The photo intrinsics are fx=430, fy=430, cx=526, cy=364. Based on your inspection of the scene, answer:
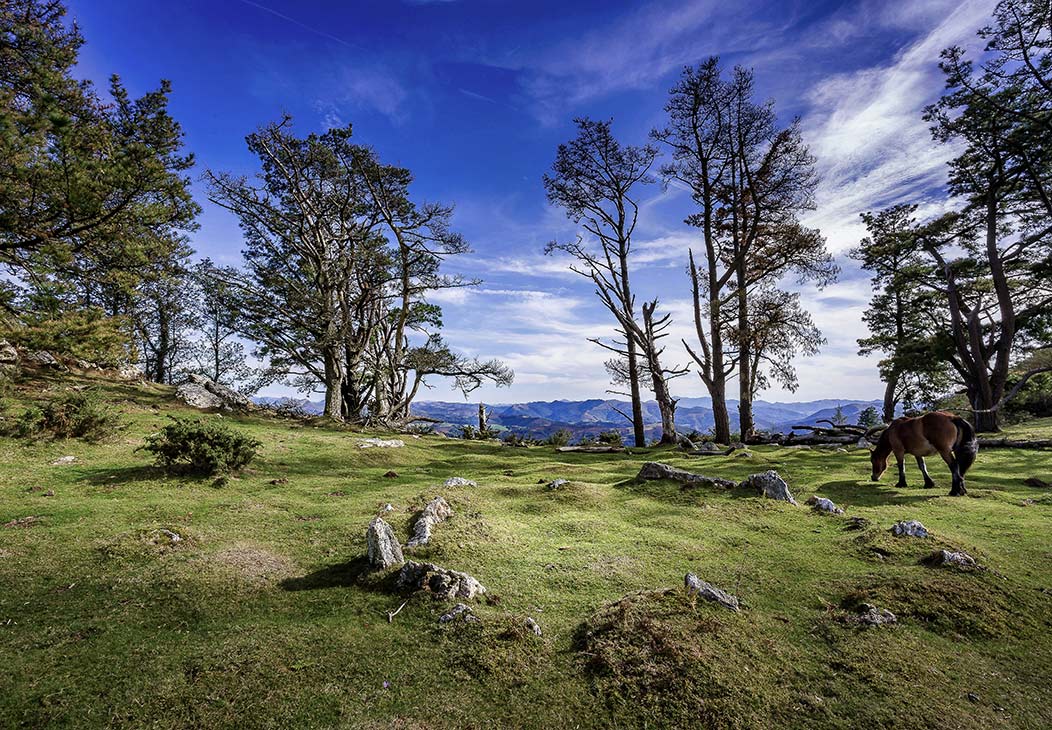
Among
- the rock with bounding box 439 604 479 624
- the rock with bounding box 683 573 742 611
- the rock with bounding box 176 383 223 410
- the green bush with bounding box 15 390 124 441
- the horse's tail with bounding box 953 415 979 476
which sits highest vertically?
the rock with bounding box 176 383 223 410

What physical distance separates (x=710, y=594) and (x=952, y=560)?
2.89 metres

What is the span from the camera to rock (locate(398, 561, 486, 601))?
4199 mm

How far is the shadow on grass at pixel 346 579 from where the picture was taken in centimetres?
447

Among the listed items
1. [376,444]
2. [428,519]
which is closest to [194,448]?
[428,519]

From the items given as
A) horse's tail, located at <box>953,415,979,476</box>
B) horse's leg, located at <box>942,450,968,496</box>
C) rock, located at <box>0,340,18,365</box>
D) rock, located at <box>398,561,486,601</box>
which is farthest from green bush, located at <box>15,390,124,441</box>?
horse's tail, located at <box>953,415,979,476</box>

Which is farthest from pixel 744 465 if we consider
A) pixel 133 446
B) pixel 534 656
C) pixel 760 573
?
pixel 133 446

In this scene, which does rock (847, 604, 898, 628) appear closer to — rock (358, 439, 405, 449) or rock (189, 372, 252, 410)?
rock (358, 439, 405, 449)

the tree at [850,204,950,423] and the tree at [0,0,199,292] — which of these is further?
the tree at [850,204,950,423]

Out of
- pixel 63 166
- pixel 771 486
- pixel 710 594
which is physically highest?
pixel 63 166

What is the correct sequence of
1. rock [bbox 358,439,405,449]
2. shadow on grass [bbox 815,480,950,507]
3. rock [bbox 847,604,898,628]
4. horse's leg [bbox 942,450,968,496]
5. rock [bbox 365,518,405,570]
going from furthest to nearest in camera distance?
rock [bbox 358,439,405,449] < horse's leg [bbox 942,450,968,496] < shadow on grass [bbox 815,480,950,507] < rock [bbox 365,518,405,570] < rock [bbox 847,604,898,628]

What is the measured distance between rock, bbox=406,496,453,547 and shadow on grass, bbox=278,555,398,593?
718mm

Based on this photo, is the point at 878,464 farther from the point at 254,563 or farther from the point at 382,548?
the point at 254,563

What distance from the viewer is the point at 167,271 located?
1485cm

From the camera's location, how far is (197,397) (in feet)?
57.3
